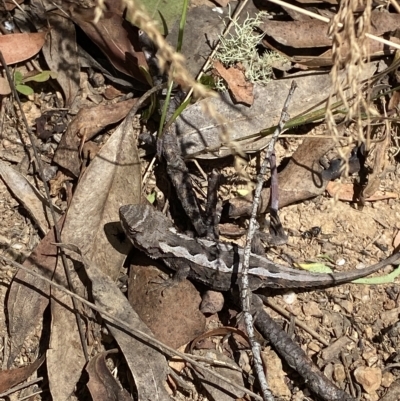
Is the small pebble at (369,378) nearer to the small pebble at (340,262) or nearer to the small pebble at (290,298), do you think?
the small pebble at (290,298)

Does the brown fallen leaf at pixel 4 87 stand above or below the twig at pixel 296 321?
above

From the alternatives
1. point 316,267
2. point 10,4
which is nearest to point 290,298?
point 316,267

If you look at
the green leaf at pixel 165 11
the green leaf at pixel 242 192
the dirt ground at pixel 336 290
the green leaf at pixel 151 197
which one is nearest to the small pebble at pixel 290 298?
the dirt ground at pixel 336 290

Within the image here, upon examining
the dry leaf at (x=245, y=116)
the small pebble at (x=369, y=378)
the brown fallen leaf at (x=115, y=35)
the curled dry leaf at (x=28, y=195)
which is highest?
the brown fallen leaf at (x=115, y=35)

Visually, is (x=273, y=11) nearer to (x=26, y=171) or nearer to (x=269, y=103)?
(x=269, y=103)

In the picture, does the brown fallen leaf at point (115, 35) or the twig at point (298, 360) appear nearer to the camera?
the twig at point (298, 360)

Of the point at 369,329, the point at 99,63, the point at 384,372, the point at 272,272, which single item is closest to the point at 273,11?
the point at 99,63

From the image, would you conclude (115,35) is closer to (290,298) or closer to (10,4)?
(10,4)

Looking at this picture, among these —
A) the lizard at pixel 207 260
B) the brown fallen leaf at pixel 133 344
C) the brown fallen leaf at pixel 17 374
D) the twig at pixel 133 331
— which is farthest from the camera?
the lizard at pixel 207 260
